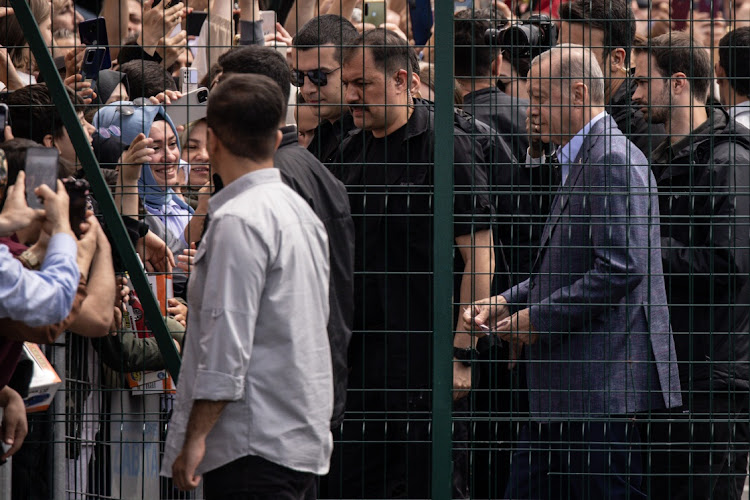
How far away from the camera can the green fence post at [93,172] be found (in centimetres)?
462

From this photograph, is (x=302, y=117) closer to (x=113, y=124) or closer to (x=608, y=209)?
(x=113, y=124)

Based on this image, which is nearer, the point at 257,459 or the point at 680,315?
the point at 257,459

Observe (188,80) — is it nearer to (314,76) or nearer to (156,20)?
(314,76)

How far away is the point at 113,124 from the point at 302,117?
1004 mm

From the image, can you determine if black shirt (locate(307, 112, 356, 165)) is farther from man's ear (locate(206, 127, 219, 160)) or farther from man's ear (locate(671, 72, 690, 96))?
man's ear (locate(206, 127, 219, 160))

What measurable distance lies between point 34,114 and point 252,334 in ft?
6.18

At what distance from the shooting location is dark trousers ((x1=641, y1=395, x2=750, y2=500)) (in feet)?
16.6

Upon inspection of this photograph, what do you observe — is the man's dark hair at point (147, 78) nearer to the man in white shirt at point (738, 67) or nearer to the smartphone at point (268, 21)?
the smartphone at point (268, 21)

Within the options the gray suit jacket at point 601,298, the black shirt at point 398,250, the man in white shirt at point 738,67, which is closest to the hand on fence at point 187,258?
the black shirt at point 398,250

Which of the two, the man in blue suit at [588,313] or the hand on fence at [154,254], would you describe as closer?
the man in blue suit at [588,313]

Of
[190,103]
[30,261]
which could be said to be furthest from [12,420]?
[190,103]

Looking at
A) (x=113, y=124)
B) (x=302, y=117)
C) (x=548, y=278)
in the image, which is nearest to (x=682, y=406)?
(x=548, y=278)

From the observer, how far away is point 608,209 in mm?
5027

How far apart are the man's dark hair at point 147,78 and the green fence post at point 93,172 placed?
1.01m
